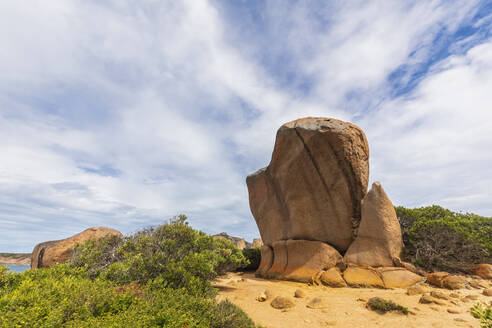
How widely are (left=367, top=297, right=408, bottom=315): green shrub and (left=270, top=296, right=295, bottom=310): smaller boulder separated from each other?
283 cm

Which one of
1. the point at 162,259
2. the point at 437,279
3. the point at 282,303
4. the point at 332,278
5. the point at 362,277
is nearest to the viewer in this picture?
the point at 162,259

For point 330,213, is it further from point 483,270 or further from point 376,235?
point 483,270

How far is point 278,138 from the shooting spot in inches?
679

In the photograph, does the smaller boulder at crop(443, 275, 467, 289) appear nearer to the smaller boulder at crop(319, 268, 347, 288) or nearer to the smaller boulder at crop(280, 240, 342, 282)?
the smaller boulder at crop(319, 268, 347, 288)

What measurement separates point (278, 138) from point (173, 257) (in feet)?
35.1

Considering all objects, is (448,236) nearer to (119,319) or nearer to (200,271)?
(200,271)

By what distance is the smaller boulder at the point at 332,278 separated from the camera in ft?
41.0

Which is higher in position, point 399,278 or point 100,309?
point 100,309

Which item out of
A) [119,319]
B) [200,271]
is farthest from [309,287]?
[119,319]

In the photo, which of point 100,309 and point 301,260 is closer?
point 100,309

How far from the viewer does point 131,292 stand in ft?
20.2

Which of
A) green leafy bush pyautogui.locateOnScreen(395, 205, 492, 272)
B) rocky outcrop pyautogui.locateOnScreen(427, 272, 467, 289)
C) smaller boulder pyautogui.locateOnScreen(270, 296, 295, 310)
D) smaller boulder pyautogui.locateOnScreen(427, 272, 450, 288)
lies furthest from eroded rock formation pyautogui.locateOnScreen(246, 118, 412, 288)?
smaller boulder pyautogui.locateOnScreen(270, 296, 295, 310)

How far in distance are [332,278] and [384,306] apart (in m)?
4.56

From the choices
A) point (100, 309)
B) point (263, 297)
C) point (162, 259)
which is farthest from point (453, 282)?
point (100, 309)
